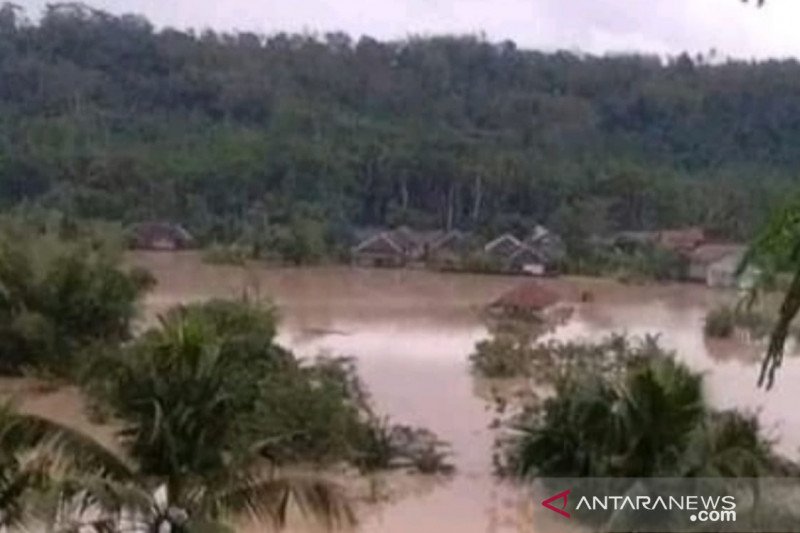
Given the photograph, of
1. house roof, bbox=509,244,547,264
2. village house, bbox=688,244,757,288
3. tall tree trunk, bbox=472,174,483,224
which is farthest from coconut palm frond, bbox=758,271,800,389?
tall tree trunk, bbox=472,174,483,224

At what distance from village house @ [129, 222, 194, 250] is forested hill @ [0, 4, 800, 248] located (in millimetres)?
479

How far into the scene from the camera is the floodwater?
9.30 m

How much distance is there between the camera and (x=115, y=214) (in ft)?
83.4

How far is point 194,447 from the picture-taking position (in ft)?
11.7

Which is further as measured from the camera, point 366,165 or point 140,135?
point 140,135

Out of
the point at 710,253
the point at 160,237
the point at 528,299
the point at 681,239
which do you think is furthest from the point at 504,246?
the point at 160,237

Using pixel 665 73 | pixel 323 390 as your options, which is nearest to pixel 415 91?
pixel 665 73

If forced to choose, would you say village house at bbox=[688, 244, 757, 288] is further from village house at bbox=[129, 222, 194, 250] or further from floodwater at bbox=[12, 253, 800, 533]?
village house at bbox=[129, 222, 194, 250]

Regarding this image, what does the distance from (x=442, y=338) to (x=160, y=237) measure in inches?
338

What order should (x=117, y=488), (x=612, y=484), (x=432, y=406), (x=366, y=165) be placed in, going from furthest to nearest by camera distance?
(x=366, y=165)
(x=432, y=406)
(x=117, y=488)
(x=612, y=484)

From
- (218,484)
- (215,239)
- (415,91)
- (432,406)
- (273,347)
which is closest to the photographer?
(218,484)

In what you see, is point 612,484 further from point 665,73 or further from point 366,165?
point 665,73

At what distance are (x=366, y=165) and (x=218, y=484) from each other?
24092 millimetres

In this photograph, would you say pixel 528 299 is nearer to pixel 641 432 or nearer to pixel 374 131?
pixel 374 131
